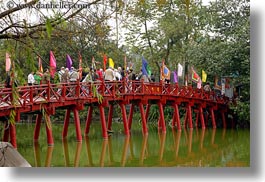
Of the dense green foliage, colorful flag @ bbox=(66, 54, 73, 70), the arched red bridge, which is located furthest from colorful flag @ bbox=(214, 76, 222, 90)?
colorful flag @ bbox=(66, 54, 73, 70)

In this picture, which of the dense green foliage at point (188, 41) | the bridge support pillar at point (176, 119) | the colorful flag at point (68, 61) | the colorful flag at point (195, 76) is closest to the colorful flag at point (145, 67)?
the dense green foliage at point (188, 41)

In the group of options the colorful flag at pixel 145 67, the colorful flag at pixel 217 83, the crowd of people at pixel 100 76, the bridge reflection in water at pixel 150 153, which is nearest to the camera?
the bridge reflection in water at pixel 150 153

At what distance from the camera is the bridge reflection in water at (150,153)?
754cm

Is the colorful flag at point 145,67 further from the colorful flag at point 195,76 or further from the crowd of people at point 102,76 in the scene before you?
the colorful flag at point 195,76

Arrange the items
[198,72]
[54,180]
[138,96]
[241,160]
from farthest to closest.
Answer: [138,96] → [198,72] → [241,160] → [54,180]

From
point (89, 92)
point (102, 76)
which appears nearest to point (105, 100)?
point (89, 92)

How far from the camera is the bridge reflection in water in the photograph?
24.7ft

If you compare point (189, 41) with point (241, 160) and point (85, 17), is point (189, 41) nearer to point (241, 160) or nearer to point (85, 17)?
point (241, 160)

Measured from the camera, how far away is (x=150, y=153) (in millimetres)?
9234

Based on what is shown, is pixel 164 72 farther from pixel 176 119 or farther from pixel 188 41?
pixel 176 119

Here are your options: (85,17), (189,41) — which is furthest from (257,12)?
(189,41)

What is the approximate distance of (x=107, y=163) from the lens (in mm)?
7742

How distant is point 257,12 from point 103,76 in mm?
5122

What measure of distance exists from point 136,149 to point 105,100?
233cm
